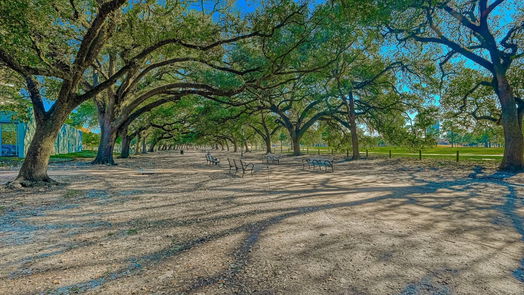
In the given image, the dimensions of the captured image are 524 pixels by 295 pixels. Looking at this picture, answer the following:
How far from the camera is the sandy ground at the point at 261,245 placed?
9.03 ft

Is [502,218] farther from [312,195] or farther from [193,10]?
[193,10]

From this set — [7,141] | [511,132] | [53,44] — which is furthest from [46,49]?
[7,141]

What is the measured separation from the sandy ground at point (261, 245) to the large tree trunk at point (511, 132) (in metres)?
7.85

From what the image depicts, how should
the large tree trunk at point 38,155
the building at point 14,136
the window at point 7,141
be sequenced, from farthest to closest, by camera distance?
the window at point 7,141 < the building at point 14,136 < the large tree trunk at point 38,155

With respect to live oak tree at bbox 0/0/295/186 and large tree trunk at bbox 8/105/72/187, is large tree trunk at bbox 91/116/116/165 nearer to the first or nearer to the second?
live oak tree at bbox 0/0/295/186

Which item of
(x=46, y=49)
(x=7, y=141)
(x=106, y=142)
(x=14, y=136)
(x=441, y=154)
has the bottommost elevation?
(x=441, y=154)

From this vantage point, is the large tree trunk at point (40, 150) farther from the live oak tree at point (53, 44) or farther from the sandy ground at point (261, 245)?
the sandy ground at point (261, 245)

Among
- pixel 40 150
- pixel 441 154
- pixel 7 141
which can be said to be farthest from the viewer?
pixel 441 154

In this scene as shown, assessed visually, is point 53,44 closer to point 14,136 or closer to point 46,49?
point 46,49

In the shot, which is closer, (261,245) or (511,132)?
(261,245)

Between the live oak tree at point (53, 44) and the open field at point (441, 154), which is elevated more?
the live oak tree at point (53, 44)

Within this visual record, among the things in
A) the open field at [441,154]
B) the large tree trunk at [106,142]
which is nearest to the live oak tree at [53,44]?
the large tree trunk at [106,142]

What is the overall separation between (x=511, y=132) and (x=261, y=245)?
15856 millimetres

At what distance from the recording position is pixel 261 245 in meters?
3.80
